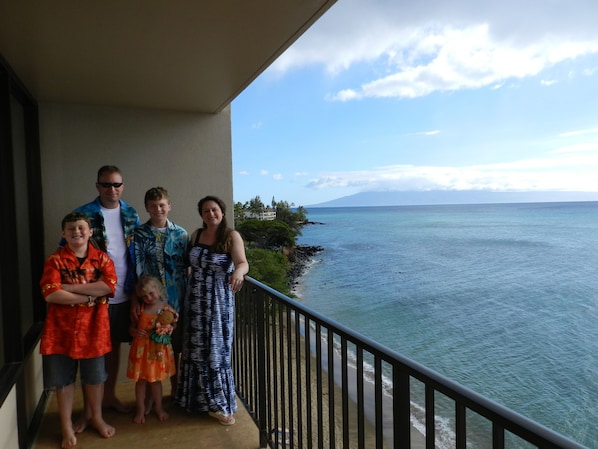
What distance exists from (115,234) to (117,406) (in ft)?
3.83

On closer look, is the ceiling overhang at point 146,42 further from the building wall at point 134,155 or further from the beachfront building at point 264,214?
the beachfront building at point 264,214

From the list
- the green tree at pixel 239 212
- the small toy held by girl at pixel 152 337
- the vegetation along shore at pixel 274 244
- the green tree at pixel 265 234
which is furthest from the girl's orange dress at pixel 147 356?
the green tree at pixel 239 212

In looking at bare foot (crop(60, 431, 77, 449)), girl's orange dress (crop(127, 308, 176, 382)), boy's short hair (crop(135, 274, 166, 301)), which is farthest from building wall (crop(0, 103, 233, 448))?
boy's short hair (crop(135, 274, 166, 301))

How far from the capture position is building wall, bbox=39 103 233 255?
334cm

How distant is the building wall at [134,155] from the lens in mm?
3338

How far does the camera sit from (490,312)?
27.5 meters

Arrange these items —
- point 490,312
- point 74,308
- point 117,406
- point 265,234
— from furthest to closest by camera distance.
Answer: point 265,234 → point 490,312 → point 117,406 → point 74,308

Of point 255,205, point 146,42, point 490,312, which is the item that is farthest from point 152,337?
point 255,205

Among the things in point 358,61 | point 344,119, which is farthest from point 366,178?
point 358,61

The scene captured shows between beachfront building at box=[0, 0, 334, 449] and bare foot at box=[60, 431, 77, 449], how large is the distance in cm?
18

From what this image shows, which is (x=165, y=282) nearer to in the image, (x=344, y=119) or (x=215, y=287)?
(x=215, y=287)

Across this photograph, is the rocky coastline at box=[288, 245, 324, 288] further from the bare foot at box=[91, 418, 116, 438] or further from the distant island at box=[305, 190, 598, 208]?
the distant island at box=[305, 190, 598, 208]

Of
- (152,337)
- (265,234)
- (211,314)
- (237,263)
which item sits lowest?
(265,234)

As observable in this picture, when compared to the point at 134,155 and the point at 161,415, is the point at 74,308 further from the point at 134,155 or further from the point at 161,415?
the point at 134,155
